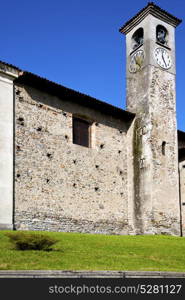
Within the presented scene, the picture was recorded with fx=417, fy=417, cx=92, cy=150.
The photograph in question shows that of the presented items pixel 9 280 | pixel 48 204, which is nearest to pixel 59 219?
pixel 48 204

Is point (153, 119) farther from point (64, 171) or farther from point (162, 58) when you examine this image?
point (64, 171)

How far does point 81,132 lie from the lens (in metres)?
23.0

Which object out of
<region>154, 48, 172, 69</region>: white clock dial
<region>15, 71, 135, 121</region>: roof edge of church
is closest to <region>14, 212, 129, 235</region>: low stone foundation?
<region>15, 71, 135, 121</region>: roof edge of church

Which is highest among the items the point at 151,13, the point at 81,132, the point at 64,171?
the point at 151,13

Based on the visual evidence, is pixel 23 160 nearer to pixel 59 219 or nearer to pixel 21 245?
pixel 59 219

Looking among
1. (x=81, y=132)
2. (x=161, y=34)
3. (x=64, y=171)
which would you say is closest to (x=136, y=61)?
(x=161, y=34)

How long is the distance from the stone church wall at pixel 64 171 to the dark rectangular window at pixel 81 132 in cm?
35

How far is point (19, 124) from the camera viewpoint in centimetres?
2000

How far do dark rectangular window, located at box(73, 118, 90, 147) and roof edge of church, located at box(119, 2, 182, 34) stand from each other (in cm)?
834

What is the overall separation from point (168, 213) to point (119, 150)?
4576 mm

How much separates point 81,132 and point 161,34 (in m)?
9.13

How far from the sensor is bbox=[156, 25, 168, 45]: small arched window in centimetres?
2664

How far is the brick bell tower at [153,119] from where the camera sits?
2330cm

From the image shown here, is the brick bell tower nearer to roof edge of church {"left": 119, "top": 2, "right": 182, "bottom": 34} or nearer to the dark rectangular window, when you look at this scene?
roof edge of church {"left": 119, "top": 2, "right": 182, "bottom": 34}
